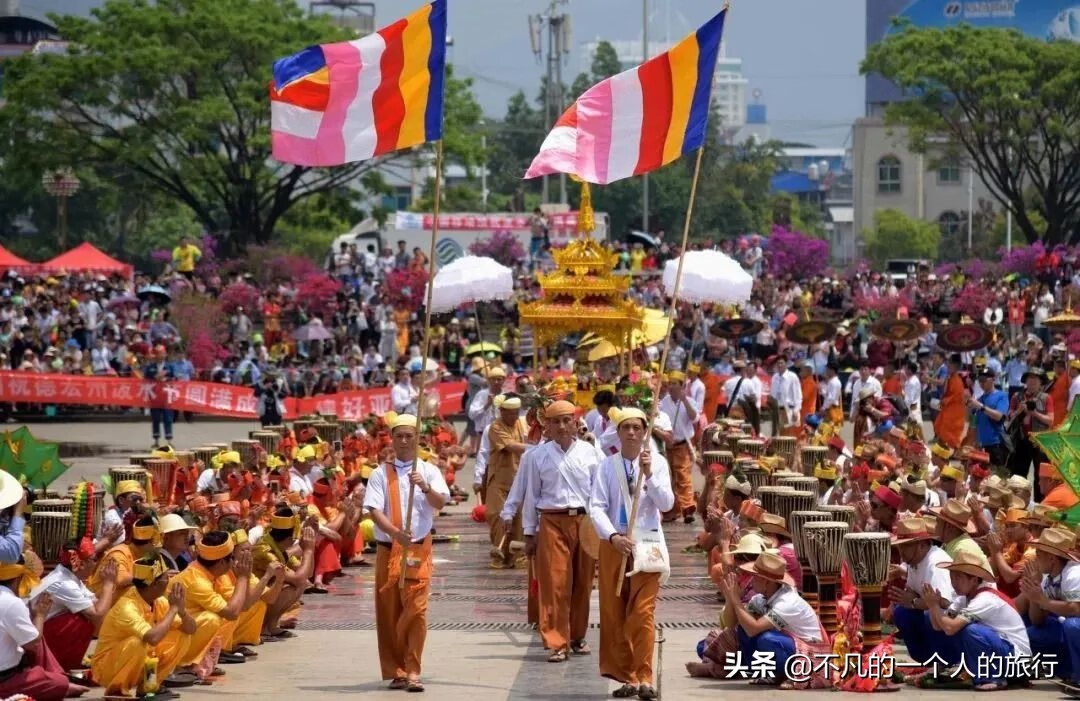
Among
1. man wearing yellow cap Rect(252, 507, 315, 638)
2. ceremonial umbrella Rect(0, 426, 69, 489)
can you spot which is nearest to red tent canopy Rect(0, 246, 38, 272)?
ceremonial umbrella Rect(0, 426, 69, 489)

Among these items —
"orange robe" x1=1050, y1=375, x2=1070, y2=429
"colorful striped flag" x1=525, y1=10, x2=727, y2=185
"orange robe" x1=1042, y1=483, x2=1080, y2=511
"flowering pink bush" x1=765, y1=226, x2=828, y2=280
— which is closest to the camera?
"orange robe" x1=1042, y1=483, x2=1080, y2=511

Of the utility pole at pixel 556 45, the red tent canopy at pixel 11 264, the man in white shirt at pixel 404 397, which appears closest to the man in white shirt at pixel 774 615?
the man in white shirt at pixel 404 397

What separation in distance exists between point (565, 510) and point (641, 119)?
358 centimetres

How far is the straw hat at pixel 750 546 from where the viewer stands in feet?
37.4

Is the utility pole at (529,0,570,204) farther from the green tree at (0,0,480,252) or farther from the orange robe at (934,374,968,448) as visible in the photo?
the orange robe at (934,374,968,448)

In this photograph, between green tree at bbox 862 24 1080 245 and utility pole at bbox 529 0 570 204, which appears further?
utility pole at bbox 529 0 570 204

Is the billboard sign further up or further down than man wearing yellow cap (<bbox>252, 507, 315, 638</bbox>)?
further up

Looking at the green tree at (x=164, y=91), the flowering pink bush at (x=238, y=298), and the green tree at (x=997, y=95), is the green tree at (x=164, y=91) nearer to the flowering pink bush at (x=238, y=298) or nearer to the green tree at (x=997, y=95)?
the flowering pink bush at (x=238, y=298)

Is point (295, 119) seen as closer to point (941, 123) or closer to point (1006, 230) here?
point (941, 123)

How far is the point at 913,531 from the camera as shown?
11.7 metres

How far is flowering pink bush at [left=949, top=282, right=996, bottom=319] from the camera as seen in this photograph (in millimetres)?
37562

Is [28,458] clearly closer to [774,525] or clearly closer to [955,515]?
[774,525]

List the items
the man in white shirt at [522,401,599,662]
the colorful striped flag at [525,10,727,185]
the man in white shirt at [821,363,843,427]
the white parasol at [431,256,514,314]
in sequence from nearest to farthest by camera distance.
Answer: the man in white shirt at [522,401,599,662] → the colorful striped flag at [525,10,727,185] → the white parasol at [431,256,514,314] → the man in white shirt at [821,363,843,427]

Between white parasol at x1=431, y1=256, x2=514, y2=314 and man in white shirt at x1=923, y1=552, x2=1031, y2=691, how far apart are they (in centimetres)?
Answer: 1271
